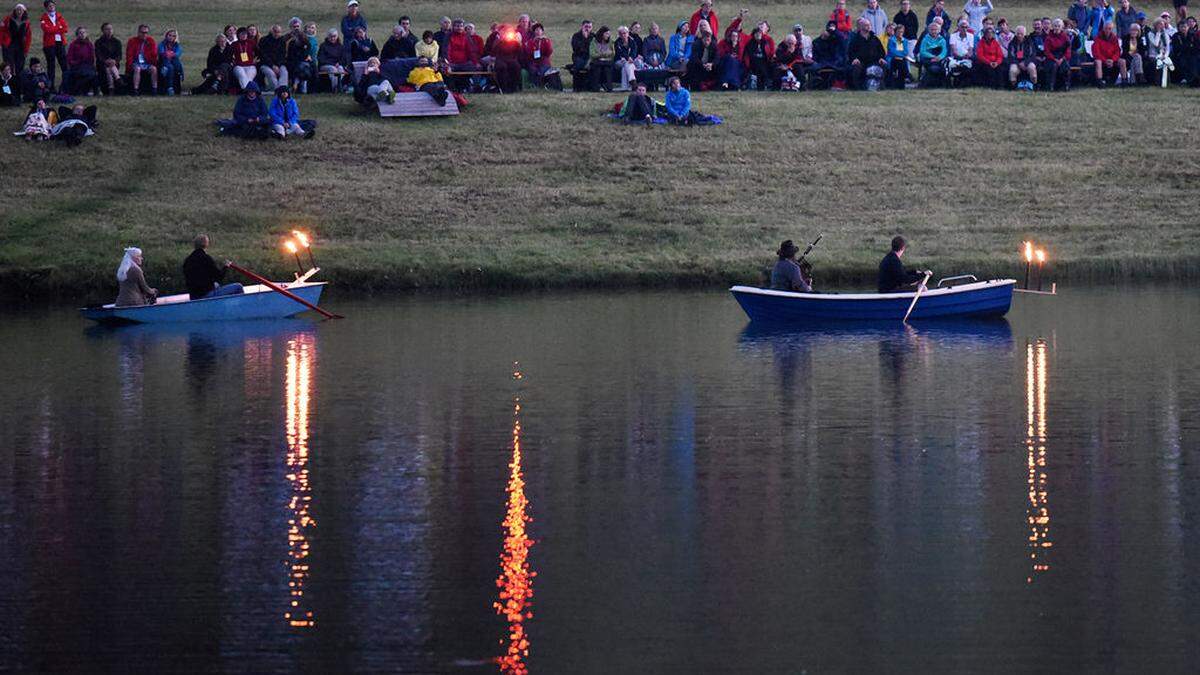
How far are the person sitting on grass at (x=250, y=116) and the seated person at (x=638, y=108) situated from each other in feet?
27.9

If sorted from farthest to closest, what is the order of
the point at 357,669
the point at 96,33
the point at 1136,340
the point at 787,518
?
1. the point at 96,33
2. the point at 1136,340
3. the point at 787,518
4. the point at 357,669

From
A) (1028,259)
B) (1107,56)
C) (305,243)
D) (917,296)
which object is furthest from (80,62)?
(1107,56)

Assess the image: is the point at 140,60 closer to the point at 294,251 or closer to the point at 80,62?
the point at 80,62

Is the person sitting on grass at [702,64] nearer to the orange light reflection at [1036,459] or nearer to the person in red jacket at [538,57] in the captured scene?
the person in red jacket at [538,57]

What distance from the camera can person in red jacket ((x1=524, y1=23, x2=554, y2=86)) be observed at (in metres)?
47.7

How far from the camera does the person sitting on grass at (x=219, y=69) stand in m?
45.5

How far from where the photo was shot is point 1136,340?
2803cm

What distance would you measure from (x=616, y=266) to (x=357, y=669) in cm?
2654

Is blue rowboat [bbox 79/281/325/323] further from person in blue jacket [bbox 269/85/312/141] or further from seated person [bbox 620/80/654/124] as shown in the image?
seated person [bbox 620/80/654/124]

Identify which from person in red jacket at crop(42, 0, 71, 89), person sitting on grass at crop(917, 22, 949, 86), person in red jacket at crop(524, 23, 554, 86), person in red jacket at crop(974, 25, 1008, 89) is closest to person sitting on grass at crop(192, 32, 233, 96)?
person in red jacket at crop(42, 0, 71, 89)

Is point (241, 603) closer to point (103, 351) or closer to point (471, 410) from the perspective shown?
point (471, 410)

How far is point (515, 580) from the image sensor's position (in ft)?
45.7

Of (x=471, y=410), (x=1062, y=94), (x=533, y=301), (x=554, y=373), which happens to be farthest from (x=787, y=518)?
(x=1062, y=94)

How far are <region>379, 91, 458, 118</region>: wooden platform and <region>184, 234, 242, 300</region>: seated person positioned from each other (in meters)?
13.5
